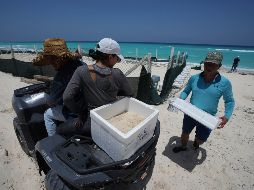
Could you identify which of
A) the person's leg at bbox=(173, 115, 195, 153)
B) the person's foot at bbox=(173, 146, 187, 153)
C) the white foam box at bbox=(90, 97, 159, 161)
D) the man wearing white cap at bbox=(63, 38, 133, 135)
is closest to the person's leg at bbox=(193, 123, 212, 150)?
the person's leg at bbox=(173, 115, 195, 153)

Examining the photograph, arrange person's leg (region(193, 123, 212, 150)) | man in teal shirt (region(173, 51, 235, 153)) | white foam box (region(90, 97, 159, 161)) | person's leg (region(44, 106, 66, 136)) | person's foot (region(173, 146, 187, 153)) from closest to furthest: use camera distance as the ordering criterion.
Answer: white foam box (region(90, 97, 159, 161)) < person's leg (region(44, 106, 66, 136)) < man in teal shirt (region(173, 51, 235, 153)) < person's leg (region(193, 123, 212, 150)) < person's foot (region(173, 146, 187, 153))

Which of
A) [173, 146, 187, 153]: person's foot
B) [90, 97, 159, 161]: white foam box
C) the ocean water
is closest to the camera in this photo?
[90, 97, 159, 161]: white foam box

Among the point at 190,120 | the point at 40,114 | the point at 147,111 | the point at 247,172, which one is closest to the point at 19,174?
the point at 40,114

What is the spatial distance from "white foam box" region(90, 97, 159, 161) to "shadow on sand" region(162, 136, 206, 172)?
2.07 meters

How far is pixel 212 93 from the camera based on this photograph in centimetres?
338

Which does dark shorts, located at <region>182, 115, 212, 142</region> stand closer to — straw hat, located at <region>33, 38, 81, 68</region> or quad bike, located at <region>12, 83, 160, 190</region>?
quad bike, located at <region>12, 83, 160, 190</region>

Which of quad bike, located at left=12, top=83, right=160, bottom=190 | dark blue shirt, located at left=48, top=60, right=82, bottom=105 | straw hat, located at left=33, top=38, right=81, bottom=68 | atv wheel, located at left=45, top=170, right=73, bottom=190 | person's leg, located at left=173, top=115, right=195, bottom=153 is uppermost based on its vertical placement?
straw hat, located at left=33, top=38, right=81, bottom=68

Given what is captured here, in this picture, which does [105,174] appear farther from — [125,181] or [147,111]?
[147,111]

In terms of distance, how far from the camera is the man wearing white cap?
7.45 ft

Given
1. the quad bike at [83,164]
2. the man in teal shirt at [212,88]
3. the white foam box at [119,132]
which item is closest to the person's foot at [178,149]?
the man in teal shirt at [212,88]

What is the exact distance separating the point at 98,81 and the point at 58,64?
2.53 feet

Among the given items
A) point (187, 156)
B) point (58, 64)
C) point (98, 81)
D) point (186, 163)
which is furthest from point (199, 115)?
point (58, 64)

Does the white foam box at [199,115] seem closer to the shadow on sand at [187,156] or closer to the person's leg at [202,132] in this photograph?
the person's leg at [202,132]

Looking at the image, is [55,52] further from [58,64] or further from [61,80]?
[61,80]
